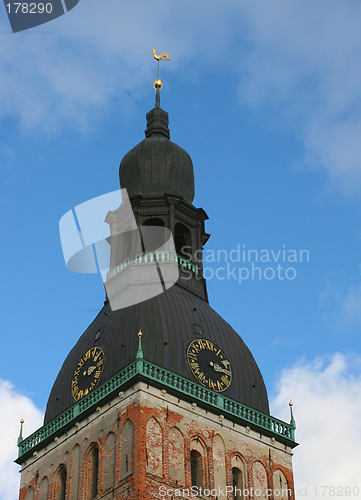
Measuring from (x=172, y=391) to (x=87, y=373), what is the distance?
5.28 meters

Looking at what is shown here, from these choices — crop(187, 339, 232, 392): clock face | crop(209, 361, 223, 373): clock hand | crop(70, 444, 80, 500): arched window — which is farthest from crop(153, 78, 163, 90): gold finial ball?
crop(70, 444, 80, 500): arched window

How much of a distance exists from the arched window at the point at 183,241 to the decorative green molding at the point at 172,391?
35.5ft

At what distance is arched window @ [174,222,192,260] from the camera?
6494 cm

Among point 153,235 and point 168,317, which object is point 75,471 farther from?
point 153,235

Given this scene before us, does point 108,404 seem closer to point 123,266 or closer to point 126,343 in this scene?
point 126,343

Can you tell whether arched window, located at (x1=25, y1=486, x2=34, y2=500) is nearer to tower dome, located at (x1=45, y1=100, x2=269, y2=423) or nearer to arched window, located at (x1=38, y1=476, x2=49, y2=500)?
arched window, located at (x1=38, y1=476, x2=49, y2=500)

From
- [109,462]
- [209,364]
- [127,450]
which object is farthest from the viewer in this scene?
[209,364]

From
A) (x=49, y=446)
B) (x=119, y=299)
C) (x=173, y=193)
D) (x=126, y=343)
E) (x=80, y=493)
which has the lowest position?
(x=80, y=493)

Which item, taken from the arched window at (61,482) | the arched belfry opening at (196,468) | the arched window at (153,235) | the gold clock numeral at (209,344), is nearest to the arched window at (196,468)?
the arched belfry opening at (196,468)

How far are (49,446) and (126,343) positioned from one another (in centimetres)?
685

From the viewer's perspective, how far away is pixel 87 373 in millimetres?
58125

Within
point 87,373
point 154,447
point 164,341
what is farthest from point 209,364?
point 154,447

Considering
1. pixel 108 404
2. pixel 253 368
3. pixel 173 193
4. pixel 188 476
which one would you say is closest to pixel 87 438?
pixel 108 404

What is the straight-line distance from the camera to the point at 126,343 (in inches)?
2251
